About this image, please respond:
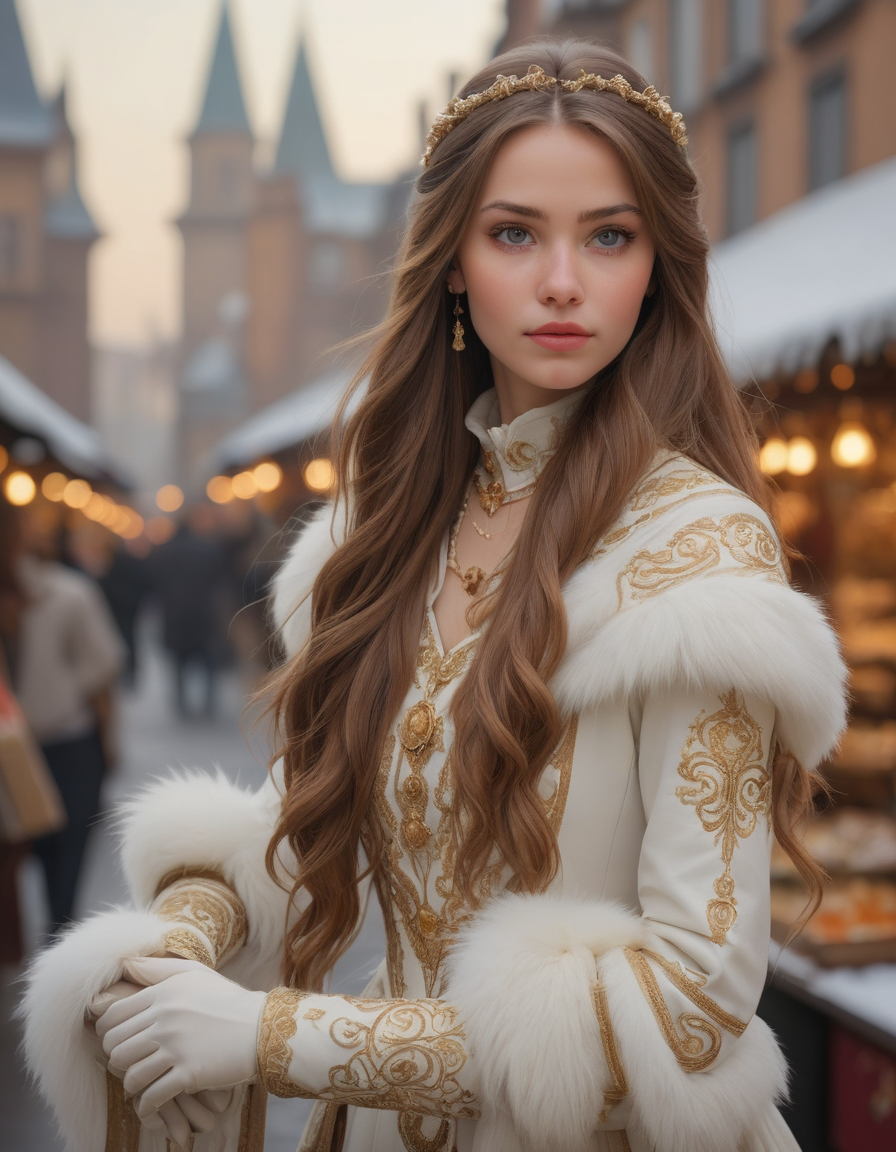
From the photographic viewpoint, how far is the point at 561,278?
163cm

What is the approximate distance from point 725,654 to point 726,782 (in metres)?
0.15

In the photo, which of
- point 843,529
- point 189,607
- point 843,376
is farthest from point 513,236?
point 189,607

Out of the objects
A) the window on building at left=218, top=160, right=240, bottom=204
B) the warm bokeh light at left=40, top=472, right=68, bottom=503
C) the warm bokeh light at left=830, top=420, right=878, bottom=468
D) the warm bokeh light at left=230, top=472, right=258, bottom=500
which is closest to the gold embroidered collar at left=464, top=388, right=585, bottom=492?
the warm bokeh light at left=830, top=420, right=878, bottom=468

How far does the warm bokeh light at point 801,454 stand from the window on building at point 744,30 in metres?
7.92

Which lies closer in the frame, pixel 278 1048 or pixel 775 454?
pixel 278 1048

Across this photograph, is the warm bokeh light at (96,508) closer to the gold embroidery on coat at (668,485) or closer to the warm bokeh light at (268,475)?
the warm bokeh light at (268,475)

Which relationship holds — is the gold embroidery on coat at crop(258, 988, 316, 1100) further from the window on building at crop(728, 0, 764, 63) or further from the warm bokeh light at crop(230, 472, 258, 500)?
the warm bokeh light at crop(230, 472, 258, 500)

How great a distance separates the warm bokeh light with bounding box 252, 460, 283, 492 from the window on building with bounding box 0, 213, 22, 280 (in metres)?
32.6

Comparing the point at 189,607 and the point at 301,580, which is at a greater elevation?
the point at 301,580

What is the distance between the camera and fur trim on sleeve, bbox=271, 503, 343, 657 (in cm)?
210

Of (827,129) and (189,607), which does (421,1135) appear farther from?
(189,607)

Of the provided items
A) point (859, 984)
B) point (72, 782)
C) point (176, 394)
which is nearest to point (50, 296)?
point (176, 394)

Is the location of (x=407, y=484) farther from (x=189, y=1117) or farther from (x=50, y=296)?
(x=50, y=296)

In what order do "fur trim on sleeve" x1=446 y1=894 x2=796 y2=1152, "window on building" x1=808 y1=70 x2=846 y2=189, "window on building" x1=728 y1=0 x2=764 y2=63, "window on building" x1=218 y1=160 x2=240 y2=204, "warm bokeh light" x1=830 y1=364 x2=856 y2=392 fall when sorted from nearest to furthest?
"fur trim on sleeve" x1=446 y1=894 x2=796 y2=1152
"warm bokeh light" x1=830 y1=364 x2=856 y2=392
"window on building" x1=808 y1=70 x2=846 y2=189
"window on building" x1=728 y1=0 x2=764 y2=63
"window on building" x1=218 y1=160 x2=240 y2=204
